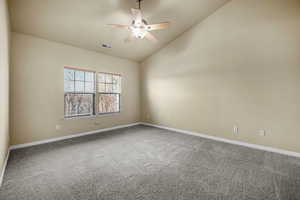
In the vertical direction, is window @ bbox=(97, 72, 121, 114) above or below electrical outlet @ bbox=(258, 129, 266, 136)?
above

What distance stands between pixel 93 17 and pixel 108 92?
2440mm

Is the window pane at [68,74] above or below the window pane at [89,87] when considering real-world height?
above

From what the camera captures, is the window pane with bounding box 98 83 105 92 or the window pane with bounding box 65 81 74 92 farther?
the window pane with bounding box 98 83 105 92

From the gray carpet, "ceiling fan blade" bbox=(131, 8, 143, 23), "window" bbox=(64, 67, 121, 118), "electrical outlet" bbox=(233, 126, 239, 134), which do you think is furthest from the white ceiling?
"electrical outlet" bbox=(233, 126, 239, 134)

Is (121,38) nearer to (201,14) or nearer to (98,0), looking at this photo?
(98,0)

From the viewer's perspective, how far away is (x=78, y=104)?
408 cm

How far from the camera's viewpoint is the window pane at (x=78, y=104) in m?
3.86

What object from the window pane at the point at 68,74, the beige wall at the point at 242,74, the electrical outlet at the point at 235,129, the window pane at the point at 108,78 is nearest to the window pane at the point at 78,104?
the window pane at the point at 68,74

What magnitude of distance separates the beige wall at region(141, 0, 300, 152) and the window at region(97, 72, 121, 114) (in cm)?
203

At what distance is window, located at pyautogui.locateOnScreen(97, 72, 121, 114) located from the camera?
4.58m

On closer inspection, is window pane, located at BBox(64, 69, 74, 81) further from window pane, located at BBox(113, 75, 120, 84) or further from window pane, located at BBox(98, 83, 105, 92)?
window pane, located at BBox(113, 75, 120, 84)

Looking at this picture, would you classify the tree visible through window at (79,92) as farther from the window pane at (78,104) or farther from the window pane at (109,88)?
the window pane at (109,88)

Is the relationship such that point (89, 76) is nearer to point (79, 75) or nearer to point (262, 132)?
point (79, 75)

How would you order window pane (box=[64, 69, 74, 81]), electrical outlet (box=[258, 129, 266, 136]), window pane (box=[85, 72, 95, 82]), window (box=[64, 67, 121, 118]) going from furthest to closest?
window pane (box=[85, 72, 95, 82]), window (box=[64, 67, 121, 118]), window pane (box=[64, 69, 74, 81]), electrical outlet (box=[258, 129, 266, 136])
